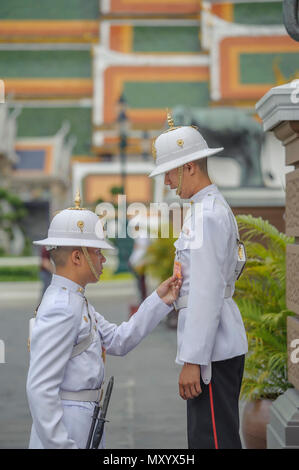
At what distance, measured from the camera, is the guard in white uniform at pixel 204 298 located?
10.3 ft

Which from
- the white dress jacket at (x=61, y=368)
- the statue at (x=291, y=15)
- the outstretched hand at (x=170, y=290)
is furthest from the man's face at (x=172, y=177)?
the statue at (x=291, y=15)

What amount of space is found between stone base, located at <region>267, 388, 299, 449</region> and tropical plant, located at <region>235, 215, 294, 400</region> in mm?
382

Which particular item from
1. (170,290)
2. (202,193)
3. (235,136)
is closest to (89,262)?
(170,290)

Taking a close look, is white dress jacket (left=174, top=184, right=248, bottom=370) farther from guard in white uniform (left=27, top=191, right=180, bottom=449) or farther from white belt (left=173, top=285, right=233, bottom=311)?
guard in white uniform (left=27, top=191, right=180, bottom=449)

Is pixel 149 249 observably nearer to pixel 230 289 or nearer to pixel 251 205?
pixel 251 205

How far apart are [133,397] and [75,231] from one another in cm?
399

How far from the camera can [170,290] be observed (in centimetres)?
338

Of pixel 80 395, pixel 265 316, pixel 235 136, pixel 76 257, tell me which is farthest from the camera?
pixel 235 136

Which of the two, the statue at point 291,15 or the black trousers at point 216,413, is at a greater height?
the statue at point 291,15

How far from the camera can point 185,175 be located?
10.9 feet

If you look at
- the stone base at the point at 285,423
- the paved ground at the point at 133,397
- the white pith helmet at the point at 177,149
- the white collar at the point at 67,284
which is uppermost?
the white pith helmet at the point at 177,149

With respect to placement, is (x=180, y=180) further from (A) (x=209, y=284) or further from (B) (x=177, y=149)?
(A) (x=209, y=284)

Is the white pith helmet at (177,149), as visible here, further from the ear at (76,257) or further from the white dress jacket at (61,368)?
the white dress jacket at (61,368)

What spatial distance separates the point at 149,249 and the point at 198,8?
105 ft
